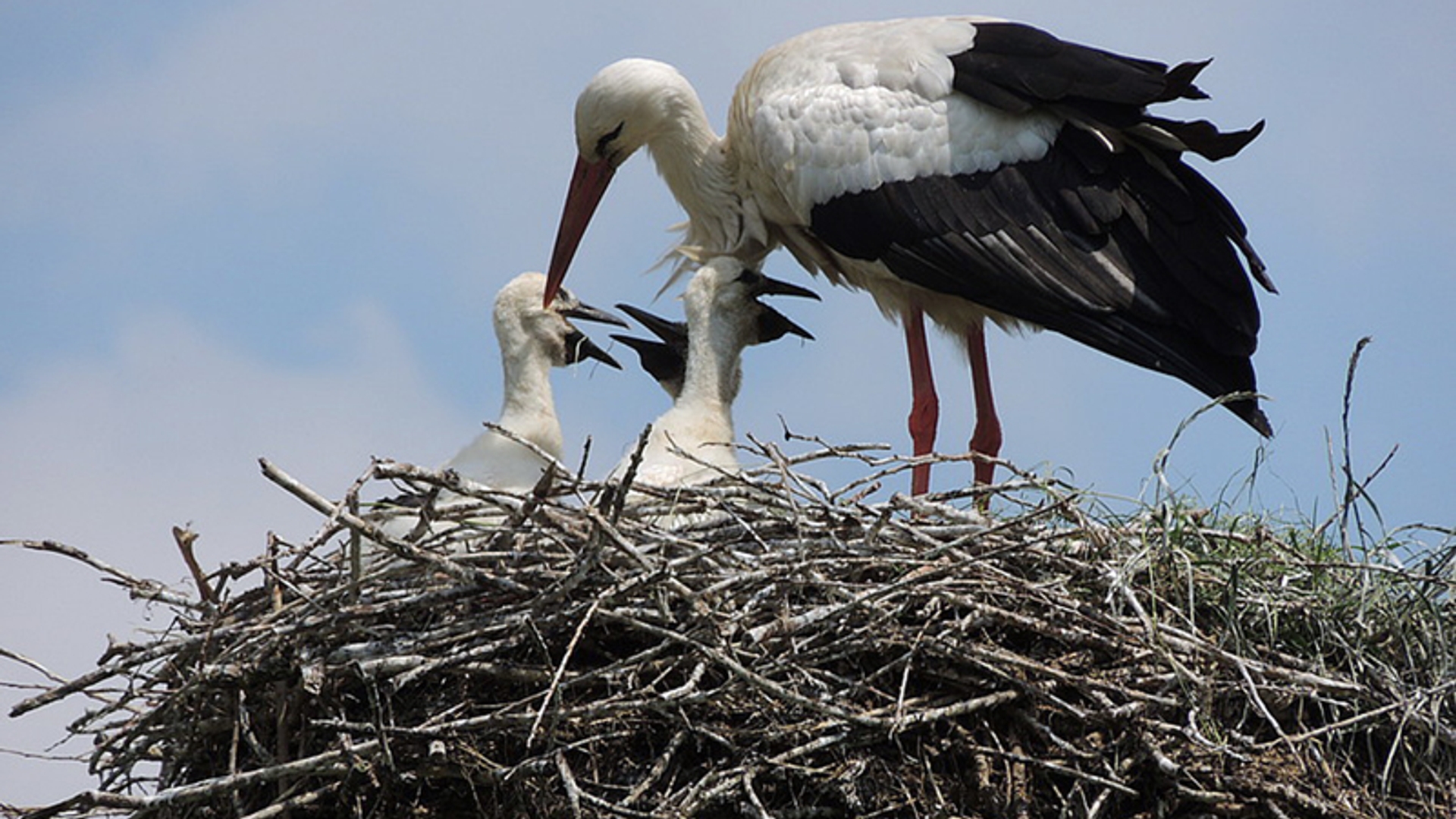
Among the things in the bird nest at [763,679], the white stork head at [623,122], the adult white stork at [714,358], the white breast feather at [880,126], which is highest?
the white stork head at [623,122]

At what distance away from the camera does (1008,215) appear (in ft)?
20.0

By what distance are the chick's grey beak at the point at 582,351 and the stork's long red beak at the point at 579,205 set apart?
1.77ft

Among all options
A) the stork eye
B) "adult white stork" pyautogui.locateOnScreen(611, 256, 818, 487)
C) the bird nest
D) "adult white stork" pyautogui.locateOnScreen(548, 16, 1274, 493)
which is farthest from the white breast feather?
the bird nest

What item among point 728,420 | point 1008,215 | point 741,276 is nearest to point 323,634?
point 728,420

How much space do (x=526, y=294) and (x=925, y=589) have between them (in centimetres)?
224

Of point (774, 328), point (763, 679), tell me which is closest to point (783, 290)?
point (774, 328)

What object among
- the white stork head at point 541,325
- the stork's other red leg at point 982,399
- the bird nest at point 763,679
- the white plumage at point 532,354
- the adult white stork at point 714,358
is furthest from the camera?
the stork's other red leg at point 982,399

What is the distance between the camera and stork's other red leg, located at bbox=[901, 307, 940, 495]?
21.2 feet

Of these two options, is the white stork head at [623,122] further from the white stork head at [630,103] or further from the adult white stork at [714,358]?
the adult white stork at [714,358]

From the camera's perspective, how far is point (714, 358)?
19.2ft

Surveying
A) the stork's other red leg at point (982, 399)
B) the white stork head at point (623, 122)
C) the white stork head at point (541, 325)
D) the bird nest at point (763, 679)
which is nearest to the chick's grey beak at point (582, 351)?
the white stork head at point (541, 325)

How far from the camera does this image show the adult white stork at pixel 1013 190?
5.89 meters

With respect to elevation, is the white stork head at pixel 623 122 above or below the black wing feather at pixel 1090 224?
above

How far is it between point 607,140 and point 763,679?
312 cm
